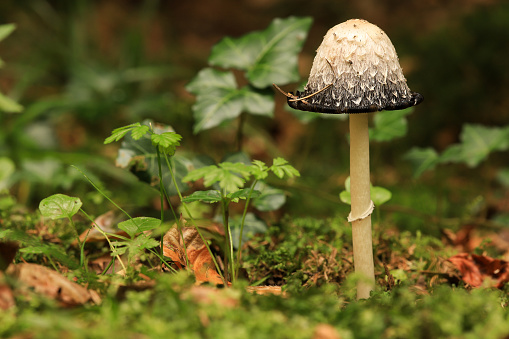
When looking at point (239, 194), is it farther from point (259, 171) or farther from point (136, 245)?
point (136, 245)

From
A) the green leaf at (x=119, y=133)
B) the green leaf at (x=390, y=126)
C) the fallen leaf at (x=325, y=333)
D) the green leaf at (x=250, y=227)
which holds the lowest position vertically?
the green leaf at (x=250, y=227)

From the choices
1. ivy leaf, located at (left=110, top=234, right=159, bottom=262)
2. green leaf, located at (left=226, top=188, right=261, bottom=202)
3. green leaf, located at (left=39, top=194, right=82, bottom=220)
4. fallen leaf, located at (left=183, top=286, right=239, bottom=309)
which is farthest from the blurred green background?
fallen leaf, located at (left=183, top=286, right=239, bottom=309)

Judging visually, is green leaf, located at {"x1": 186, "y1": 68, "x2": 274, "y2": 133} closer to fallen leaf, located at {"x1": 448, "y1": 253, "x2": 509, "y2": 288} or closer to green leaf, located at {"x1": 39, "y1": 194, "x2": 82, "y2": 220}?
green leaf, located at {"x1": 39, "y1": 194, "x2": 82, "y2": 220}

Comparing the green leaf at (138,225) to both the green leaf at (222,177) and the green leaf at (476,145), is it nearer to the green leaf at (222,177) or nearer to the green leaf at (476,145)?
the green leaf at (222,177)

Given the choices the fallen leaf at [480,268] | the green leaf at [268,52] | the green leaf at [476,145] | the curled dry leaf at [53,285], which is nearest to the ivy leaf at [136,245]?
the curled dry leaf at [53,285]

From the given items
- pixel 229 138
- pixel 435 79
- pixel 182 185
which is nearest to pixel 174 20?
pixel 229 138

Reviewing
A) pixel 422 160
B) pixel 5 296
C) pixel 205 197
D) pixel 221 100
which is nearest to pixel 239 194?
pixel 205 197

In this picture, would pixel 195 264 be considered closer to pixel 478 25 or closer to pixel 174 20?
pixel 478 25

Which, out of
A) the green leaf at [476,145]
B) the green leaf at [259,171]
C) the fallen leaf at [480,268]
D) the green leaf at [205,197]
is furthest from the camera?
the green leaf at [476,145]
